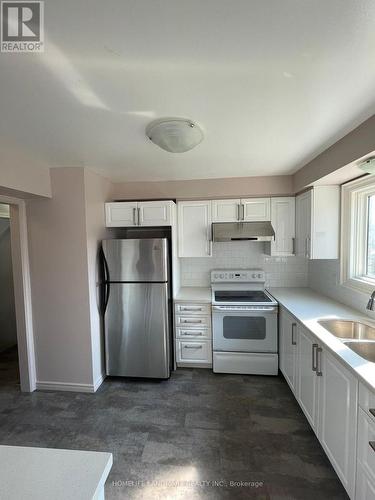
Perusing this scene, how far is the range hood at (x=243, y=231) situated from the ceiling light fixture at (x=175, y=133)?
4.67ft

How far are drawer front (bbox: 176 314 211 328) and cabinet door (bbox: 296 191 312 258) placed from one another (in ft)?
4.51

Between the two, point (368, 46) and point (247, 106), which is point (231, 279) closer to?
point (247, 106)

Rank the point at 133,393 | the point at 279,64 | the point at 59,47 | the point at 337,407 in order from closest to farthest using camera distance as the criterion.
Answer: the point at 59,47
the point at 279,64
the point at 337,407
the point at 133,393

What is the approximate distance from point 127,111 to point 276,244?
2354 mm

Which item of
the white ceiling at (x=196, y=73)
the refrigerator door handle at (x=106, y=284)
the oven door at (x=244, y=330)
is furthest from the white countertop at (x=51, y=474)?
the oven door at (x=244, y=330)

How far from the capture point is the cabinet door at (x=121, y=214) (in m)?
2.87

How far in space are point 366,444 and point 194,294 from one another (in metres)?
2.09

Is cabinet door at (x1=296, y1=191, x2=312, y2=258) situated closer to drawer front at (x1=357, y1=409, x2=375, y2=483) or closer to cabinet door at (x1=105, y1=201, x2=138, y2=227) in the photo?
drawer front at (x1=357, y1=409, x2=375, y2=483)

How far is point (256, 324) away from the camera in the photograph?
274 centimetres

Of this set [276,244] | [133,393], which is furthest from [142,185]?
[133,393]

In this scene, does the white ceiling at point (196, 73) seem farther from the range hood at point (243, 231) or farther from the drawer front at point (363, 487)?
the drawer front at point (363, 487)

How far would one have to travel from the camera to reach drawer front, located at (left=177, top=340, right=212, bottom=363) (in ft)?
9.48

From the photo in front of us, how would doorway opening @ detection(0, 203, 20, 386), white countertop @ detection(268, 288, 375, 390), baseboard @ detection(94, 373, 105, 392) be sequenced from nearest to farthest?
white countertop @ detection(268, 288, 375, 390) < baseboard @ detection(94, 373, 105, 392) < doorway opening @ detection(0, 203, 20, 386)

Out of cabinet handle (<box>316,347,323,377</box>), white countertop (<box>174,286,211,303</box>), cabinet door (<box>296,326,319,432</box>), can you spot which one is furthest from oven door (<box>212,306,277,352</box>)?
cabinet handle (<box>316,347,323,377</box>)
